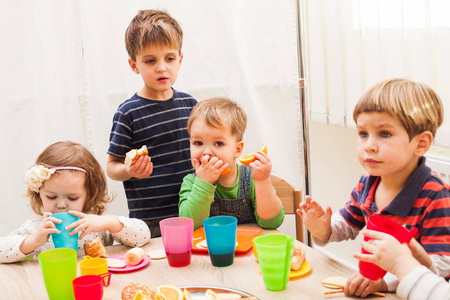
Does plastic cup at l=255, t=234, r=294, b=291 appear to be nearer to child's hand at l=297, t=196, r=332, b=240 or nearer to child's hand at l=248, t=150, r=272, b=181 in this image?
child's hand at l=297, t=196, r=332, b=240

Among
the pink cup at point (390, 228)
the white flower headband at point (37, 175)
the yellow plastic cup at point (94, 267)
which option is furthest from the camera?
the white flower headband at point (37, 175)

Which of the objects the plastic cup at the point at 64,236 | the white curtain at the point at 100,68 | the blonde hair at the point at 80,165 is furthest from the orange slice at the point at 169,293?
the white curtain at the point at 100,68

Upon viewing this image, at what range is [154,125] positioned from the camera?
190cm

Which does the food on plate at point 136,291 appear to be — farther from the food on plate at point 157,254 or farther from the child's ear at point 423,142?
the child's ear at point 423,142

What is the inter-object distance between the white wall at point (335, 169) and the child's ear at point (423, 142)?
4.84 feet

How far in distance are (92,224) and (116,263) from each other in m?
0.15

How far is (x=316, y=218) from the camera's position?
1.30 meters

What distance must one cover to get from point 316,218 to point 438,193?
0.96ft

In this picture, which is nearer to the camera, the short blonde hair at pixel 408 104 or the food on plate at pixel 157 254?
the short blonde hair at pixel 408 104

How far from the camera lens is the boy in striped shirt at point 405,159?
1.11 meters

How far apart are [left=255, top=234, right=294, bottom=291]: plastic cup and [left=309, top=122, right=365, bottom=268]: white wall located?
159 cm

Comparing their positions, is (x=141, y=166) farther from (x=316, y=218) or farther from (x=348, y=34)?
(x=348, y=34)

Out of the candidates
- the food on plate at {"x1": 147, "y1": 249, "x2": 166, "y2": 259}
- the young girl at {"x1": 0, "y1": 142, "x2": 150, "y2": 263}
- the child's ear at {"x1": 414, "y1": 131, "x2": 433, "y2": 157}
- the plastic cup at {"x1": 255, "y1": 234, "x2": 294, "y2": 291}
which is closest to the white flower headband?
the young girl at {"x1": 0, "y1": 142, "x2": 150, "y2": 263}

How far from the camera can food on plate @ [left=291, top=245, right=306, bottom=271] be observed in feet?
4.01
